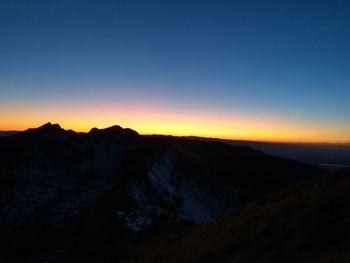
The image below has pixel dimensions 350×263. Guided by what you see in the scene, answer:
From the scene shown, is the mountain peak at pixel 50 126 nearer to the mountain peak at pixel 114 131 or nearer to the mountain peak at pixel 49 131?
the mountain peak at pixel 49 131

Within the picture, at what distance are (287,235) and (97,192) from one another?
4883cm


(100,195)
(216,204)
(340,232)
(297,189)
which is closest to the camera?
(340,232)

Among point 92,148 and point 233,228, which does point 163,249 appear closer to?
point 233,228

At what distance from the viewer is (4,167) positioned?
70938mm

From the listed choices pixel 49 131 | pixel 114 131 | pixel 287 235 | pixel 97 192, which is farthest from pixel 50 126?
pixel 287 235

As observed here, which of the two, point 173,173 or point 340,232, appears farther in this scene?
point 173,173

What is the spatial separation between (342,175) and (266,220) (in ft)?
23.1

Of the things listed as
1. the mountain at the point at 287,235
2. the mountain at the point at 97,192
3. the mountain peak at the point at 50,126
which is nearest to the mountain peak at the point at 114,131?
the mountain at the point at 97,192

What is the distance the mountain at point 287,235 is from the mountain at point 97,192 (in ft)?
27.9

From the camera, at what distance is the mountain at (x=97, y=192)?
43375mm

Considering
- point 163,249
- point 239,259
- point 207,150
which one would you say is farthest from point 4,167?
point 207,150

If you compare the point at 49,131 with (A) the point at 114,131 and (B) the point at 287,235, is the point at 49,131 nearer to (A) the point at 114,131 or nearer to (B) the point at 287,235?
(A) the point at 114,131

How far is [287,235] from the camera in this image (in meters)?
14.1

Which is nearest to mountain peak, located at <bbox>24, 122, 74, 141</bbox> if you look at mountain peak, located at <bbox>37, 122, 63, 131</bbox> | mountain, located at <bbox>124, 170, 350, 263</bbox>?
mountain peak, located at <bbox>37, 122, 63, 131</bbox>
